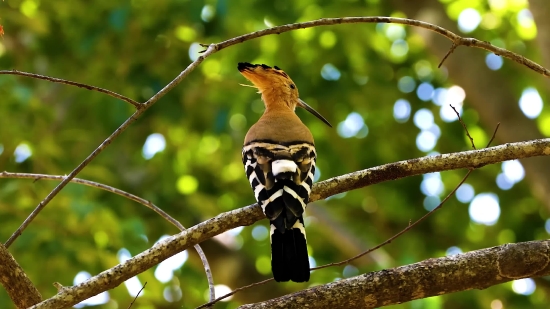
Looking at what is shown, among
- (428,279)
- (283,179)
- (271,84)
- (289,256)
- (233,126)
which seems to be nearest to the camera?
(428,279)

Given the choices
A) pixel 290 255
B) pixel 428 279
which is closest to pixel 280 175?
pixel 290 255

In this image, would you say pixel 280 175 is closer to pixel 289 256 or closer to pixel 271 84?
pixel 289 256

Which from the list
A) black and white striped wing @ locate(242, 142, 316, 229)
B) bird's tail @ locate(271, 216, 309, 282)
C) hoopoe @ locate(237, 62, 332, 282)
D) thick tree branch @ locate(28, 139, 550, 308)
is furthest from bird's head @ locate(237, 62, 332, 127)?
thick tree branch @ locate(28, 139, 550, 308)

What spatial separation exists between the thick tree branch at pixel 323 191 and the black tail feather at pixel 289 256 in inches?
9.6

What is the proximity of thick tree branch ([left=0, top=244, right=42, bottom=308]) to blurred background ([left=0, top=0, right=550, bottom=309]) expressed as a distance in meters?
2.25

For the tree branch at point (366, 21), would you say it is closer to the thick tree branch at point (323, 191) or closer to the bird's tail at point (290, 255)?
the thick tree branch at point (323, 191)

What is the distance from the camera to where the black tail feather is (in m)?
2.90

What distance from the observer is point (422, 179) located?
6.90 metres

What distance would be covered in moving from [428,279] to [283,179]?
3.30 feet

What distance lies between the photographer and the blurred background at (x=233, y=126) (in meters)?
5.24

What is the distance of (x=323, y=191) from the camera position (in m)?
2.77

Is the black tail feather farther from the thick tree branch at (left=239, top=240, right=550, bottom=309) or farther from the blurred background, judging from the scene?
the blurred background

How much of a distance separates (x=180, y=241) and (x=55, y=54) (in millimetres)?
4698

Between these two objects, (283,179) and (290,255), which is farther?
(283,179)
